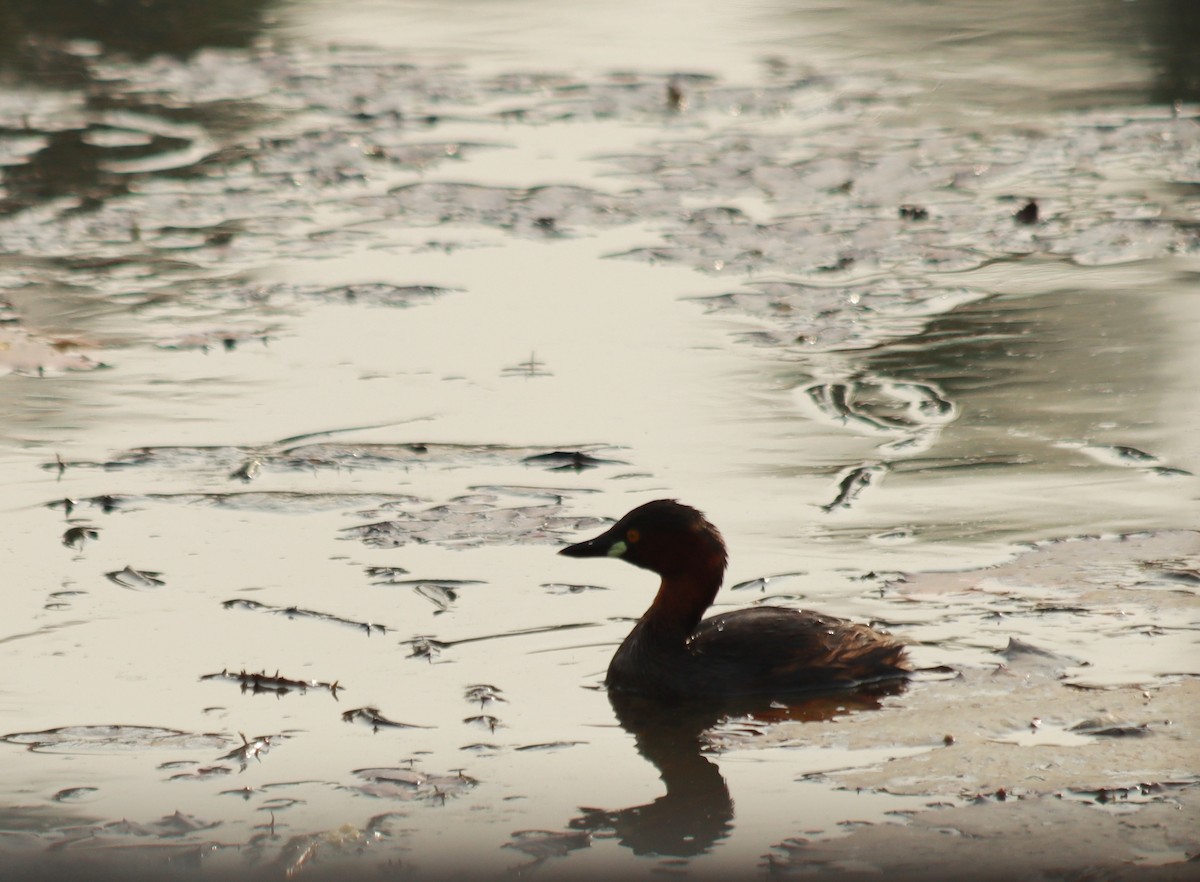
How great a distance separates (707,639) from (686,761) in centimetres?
58

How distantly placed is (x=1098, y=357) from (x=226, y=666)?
13.3 feet

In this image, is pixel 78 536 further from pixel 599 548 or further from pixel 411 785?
pixel 411 785

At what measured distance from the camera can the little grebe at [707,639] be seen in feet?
17.3

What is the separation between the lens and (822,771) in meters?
4.70

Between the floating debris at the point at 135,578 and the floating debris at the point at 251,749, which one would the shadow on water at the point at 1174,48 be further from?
the floating debris at the point at 251,749

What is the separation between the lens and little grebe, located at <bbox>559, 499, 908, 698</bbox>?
5.26 metres

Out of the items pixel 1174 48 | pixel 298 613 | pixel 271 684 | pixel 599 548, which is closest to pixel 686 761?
pixel 599 548

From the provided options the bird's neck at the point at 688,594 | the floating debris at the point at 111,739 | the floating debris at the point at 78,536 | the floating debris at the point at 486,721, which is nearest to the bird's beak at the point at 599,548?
the bird's neck at the point at 688,594

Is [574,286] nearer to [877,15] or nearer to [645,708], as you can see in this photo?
[645,708]

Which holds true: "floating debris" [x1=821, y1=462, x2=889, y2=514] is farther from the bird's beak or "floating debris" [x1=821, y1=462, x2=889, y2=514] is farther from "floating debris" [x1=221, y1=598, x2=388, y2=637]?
"floating debris" [x1=221, y1=598, x2=388, y2=637]

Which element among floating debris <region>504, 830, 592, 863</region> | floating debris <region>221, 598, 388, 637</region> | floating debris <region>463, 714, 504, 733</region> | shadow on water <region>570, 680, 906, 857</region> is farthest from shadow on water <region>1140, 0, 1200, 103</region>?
floating debris <region>504, 830, 592, 863</region>

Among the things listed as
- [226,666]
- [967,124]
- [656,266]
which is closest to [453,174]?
[656,266]

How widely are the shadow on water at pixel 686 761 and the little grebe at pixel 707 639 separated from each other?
0.05 meters

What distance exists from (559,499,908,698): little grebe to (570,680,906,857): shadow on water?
0.16 ft
